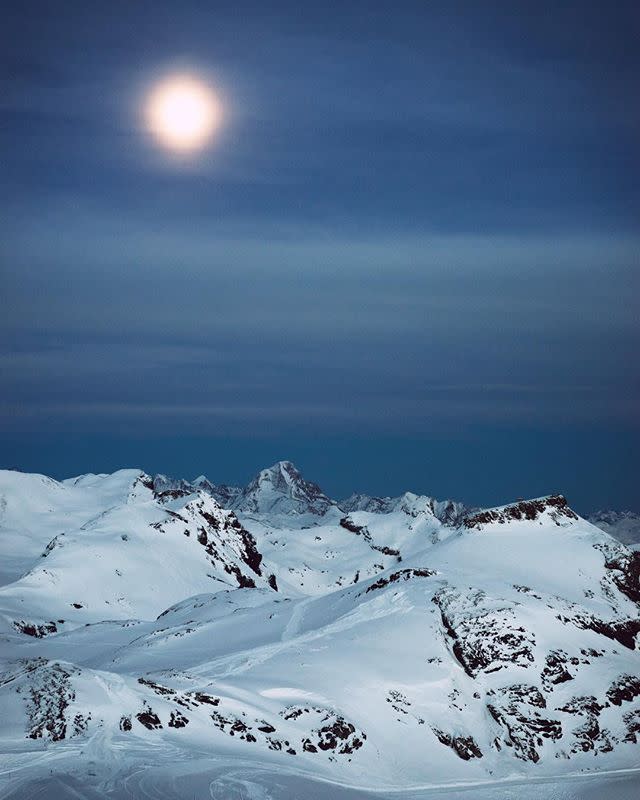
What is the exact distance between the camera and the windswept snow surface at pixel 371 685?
50188 mm

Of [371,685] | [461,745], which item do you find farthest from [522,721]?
[371,685]

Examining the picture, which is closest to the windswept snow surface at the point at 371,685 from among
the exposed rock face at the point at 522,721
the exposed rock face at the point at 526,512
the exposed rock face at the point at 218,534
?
the exposed rock face at the point at 522,721

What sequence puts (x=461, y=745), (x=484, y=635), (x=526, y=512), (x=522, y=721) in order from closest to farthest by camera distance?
(x=461, y=745), (x=522, y=721), (x=484, y=635), (x=526, y=512)

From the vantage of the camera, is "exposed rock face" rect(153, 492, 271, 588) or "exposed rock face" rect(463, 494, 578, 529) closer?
"exposed rock face" rect(463, 494, 578, 529)

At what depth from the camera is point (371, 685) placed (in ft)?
229

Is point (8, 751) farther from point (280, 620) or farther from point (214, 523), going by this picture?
point (214, 523)

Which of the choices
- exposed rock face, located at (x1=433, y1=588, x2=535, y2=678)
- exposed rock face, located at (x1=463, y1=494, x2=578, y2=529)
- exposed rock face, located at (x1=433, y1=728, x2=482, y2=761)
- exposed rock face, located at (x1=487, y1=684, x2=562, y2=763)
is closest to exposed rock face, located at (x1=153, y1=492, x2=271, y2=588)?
exposed rock face, located at (x1=463, y1=494, x2=578, y2=529)

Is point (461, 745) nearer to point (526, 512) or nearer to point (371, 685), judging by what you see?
point (371, 685)

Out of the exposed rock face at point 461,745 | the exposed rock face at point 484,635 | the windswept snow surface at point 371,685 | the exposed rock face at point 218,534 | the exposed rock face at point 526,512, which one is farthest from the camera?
the exposed rock face at point 218,534

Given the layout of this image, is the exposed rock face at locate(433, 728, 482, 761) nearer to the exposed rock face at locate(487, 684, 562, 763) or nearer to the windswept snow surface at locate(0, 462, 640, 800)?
the windswept snow surface at locate(0, 462, 640, 800)

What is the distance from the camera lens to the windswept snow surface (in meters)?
50.2

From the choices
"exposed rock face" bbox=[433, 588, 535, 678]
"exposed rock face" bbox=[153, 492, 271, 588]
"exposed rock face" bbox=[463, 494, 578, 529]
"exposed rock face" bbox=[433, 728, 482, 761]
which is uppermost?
"exposed rock face" bbox=[153, 492, 271, 588]

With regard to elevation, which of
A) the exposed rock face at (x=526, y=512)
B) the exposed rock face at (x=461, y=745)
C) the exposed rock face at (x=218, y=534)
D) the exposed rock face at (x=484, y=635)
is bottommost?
the exposed rock face at (x=461, y=745)

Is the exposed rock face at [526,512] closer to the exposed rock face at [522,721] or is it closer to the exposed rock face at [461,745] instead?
the exposed rock face at [522,721]
